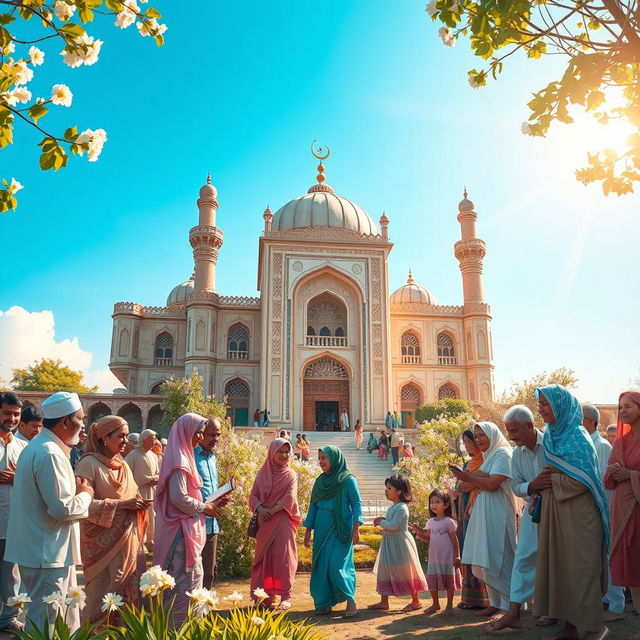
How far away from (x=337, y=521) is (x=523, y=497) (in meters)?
1.51

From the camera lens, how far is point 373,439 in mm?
18312

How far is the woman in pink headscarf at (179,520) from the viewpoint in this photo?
146 inches

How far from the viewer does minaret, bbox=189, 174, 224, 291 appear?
25297 mm

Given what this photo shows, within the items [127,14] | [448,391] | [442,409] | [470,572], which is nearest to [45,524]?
[127,14]

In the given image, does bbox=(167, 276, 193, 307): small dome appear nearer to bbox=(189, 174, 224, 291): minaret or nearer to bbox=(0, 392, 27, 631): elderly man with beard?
bbox=(189, 174, 224, 291): minaret

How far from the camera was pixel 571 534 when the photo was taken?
3471mm

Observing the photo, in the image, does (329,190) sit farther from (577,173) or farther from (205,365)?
(577,173)

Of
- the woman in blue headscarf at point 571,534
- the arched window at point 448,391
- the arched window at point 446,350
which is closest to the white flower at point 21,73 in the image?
the woman in blue headscarf at point 571,534

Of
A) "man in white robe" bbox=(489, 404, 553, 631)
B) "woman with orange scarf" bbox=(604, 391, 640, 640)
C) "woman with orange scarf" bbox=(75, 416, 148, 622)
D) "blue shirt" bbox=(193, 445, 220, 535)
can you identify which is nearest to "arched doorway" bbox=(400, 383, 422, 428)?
"blue shirt" bbox=(193, 445, 220, 535)

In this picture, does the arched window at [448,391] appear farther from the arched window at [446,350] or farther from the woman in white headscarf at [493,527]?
the woman in white headscarf at [493,527]

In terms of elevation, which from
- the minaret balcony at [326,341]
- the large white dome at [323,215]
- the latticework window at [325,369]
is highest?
the large white dome at [323,215]

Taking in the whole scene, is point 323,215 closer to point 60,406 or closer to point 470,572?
point 470,572

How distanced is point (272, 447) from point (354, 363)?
59.2 ft

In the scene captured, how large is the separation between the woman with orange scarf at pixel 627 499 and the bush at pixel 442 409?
16.9 m
